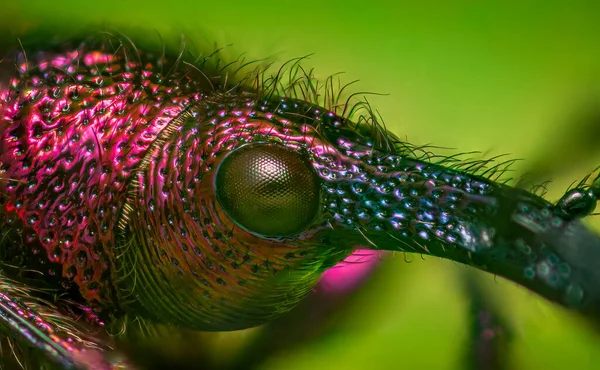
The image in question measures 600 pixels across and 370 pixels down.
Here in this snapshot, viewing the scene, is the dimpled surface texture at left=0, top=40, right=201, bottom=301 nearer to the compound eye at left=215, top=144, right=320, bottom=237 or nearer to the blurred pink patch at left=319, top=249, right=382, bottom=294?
the compound eye at left=215, top=144, right=320, bottom=237

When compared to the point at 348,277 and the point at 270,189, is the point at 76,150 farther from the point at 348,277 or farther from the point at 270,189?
the point at 348,277

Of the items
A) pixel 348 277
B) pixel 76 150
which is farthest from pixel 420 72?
pixel 76 150

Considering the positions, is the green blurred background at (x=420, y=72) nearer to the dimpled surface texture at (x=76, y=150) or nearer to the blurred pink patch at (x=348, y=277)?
the blurred pink patch at (x=348, y=277)

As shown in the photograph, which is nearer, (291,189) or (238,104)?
(291,189)

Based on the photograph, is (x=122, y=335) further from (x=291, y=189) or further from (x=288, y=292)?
(x=291, y=189)

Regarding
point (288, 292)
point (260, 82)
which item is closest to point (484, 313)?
point (288, 292)

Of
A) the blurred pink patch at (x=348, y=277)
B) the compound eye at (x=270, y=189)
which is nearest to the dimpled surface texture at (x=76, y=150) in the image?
the compound eye at (x=270, y=189)

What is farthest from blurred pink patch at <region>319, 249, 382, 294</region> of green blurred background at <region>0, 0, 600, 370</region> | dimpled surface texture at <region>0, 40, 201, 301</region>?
dimpled surface texture at <region>0, 40, 201, 301</region>
